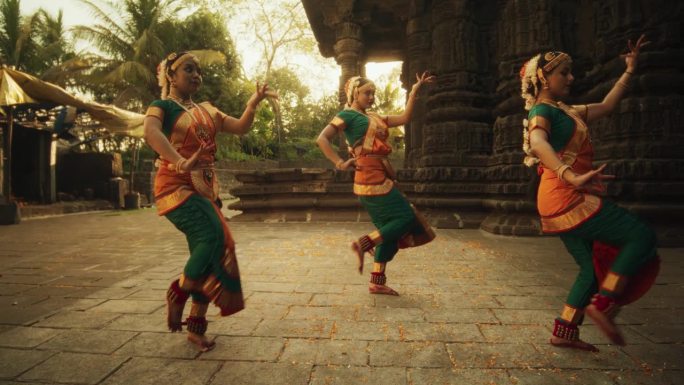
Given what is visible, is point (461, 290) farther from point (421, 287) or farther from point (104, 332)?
point (104, 332)

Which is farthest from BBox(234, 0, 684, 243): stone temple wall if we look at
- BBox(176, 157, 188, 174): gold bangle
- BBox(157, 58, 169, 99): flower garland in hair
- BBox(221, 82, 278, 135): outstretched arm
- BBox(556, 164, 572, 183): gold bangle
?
BBox(157, 58, 169, 99): flower garland in hair

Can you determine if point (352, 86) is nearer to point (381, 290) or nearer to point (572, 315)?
point (381, 290)

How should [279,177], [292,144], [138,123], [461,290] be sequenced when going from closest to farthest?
1. [461,290]
2. [279,177]
3. [138,123]
4. [292,144]

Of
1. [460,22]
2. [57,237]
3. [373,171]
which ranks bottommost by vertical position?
[57,237]

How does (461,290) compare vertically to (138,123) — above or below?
below

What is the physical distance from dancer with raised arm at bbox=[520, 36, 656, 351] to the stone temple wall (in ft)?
1.11

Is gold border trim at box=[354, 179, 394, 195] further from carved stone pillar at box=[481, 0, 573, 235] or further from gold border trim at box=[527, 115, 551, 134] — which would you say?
carved stone pillar at box=[481, 0, 573, 235]

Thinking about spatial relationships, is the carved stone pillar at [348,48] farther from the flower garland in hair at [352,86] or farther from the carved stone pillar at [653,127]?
the flower garland in hair at [352,86]

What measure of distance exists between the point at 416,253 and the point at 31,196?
539 inches

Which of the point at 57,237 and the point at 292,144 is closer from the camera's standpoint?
the point at 57,237

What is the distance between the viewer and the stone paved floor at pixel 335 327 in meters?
1.77

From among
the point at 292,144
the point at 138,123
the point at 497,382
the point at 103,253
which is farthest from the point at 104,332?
the point at 292,144

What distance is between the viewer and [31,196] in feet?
42.0

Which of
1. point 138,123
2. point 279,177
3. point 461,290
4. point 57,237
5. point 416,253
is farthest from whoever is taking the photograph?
point 138,123
